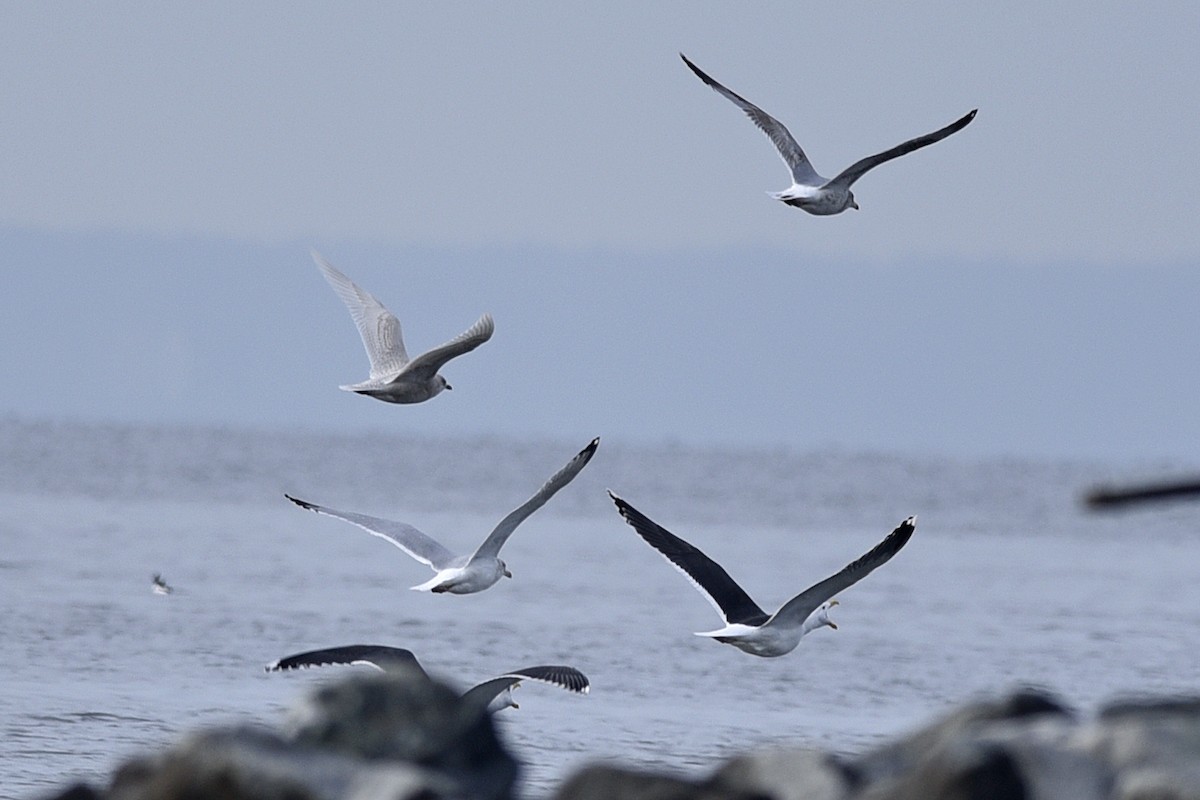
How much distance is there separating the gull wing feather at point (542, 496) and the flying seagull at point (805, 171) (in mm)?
3621

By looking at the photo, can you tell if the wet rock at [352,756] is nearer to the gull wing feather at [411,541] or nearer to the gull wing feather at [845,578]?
the gull wing feather at [845,578]

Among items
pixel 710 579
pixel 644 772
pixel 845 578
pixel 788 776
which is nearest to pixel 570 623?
pixel 710 579

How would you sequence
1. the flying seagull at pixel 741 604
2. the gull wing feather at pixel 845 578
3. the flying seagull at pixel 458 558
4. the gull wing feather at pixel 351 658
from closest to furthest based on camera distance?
the gull wing feather at pixel 845 578 < the gull wing feather at pixel 351 658 < the flying seagull at pixel 741 604 < the flying seagull at pixel 458 558

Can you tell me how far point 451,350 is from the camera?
1595cm

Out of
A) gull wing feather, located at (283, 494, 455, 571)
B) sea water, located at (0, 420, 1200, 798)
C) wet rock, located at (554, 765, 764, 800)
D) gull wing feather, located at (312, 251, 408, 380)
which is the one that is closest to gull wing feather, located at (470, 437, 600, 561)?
gull wing feather, located at (283, 494, 455, 571)

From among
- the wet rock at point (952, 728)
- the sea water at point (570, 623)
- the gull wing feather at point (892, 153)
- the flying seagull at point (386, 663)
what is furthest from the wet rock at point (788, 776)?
the gull wing feather at point (892, 153)

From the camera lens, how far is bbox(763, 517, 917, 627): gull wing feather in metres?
13.1

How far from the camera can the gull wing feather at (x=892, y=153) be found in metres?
16.4

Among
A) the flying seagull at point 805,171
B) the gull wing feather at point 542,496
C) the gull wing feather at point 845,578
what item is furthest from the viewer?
the flying seagull at point 805,171

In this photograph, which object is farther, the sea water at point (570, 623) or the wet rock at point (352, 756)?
the sea water at point (570, 623)

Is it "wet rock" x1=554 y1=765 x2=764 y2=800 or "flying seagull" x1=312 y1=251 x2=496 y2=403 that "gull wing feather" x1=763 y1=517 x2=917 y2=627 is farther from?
"wet rock" x1=554 y1=765 x2=764 y2=800

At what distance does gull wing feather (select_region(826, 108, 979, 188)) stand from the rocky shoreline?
7706mm

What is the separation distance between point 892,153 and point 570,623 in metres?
9.27

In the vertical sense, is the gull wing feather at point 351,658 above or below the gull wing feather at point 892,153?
below
